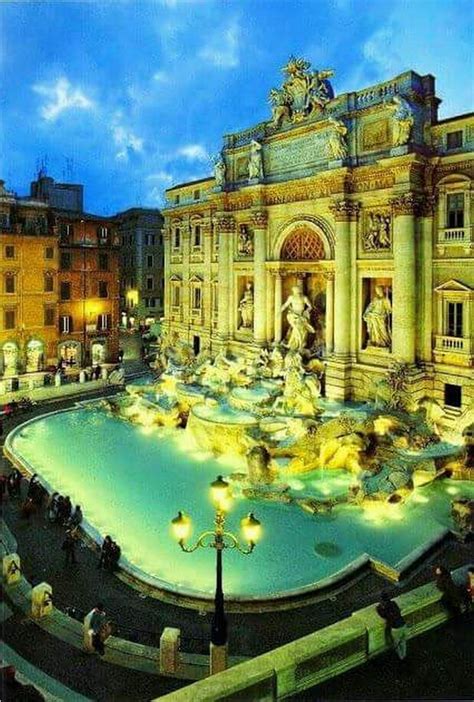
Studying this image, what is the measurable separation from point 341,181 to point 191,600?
1827cm

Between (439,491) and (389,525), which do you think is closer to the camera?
(389,525)

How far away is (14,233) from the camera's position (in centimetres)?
3281

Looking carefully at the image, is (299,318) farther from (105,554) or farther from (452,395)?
(105,554)

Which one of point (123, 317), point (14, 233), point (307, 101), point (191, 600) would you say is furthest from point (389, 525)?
point (123, 317)

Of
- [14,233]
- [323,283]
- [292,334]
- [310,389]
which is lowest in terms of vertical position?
[310,389]

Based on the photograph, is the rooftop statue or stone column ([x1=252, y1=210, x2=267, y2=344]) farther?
stone column ([x1=252, y1=210, x2=267, y2=344])

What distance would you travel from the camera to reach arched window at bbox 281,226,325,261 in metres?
26.3

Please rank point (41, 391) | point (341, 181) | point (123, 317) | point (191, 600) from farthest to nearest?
point (123, 317) → point (41, 391) → point (341, 181) → point (191, 600)

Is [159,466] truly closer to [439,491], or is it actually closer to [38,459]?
[38,459]

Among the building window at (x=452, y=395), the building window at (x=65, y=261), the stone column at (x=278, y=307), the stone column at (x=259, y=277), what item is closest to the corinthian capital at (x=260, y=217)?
the stone column at (x=259, y=277)

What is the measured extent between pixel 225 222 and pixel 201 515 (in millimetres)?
19112

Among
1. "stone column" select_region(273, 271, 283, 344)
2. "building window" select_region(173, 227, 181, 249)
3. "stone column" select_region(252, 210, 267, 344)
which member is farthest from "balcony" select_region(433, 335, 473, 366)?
"building window" select_region(173, 227, 181, 249)

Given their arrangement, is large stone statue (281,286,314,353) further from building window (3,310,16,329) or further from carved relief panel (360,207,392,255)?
building window (3,310,16,329)

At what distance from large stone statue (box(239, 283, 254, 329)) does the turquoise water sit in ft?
31.2
